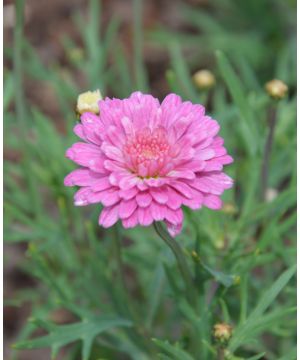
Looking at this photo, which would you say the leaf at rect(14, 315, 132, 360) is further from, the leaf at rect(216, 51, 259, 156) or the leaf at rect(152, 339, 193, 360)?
the leaf at rect(216, 51, 259, 156)

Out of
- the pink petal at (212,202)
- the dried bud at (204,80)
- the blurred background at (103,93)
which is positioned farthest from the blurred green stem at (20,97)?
the pink petal at (212,202)

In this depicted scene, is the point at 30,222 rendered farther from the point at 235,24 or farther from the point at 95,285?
the point at 235,24

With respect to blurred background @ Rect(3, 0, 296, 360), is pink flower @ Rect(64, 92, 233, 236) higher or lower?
lower

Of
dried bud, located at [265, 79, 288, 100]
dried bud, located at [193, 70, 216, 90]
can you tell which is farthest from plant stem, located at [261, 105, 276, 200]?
dried bud, located at [193, 70, 216, 90]

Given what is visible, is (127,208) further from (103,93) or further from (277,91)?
(103,93)

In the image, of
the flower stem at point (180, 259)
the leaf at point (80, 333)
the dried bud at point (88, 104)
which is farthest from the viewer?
the leaf at point (80, 333)

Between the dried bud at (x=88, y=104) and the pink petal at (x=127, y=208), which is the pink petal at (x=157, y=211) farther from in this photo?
the dried bud at (x=88, y=104)
